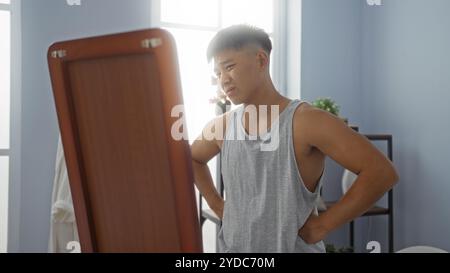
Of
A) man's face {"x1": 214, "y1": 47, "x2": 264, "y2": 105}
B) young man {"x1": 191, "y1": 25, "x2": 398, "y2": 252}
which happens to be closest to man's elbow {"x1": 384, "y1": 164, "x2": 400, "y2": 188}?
young man {"x1": 191, "y1": 25, "x2": 398, "y2": 252}

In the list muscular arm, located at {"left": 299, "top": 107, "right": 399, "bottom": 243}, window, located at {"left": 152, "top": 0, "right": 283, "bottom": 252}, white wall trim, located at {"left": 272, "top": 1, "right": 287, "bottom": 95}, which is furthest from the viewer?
white wall trim, located at {"left": 272, "top": 1, "right": 287, "bottom": 95}

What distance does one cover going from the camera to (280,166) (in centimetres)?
84

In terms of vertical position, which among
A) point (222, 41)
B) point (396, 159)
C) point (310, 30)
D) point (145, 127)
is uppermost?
point (310, 30)

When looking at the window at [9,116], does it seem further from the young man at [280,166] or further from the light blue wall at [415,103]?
the light blue wall at [415,103]

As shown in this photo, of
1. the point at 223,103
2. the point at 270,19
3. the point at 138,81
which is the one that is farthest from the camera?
the point at 270,19

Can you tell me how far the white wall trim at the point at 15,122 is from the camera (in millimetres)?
1832

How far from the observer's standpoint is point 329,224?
0.82 meters

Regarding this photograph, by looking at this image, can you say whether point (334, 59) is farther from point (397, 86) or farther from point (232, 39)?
point (232, 39)

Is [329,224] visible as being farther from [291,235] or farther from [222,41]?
[222,41]

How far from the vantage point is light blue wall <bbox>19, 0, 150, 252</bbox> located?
1841mm

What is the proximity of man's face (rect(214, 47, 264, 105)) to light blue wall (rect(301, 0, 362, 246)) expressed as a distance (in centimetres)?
167

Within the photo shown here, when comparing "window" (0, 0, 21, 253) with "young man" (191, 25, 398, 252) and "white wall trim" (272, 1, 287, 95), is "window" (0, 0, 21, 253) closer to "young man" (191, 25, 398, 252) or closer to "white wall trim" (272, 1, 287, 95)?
"young man" (191, 25, 398, 252)
